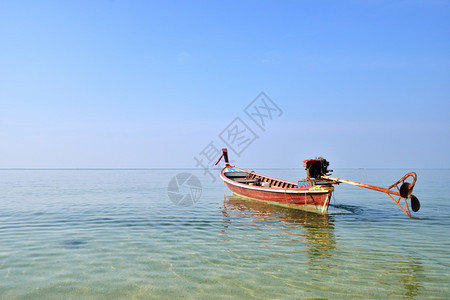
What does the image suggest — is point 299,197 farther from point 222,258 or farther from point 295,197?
point 222,258

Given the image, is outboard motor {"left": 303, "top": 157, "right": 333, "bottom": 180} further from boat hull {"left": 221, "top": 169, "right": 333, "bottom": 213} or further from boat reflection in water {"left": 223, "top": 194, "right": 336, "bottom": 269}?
boat reflection in water {"left": 223, "top": 194, "right": 336, "bottom": 269}

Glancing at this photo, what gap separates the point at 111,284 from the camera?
7699 millimetres

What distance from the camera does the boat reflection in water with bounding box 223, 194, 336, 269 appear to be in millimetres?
11019

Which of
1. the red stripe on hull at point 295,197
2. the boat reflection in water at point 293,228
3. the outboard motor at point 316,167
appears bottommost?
the boat reflection in water at point 293,228

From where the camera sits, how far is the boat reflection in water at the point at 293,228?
1102 centimetres

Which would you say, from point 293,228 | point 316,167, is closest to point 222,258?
point 293,228

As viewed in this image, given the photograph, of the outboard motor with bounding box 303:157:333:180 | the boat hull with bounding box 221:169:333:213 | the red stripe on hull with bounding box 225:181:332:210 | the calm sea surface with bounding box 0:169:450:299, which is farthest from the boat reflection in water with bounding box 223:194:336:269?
the outboard motor with bounding box 303:157:333:180

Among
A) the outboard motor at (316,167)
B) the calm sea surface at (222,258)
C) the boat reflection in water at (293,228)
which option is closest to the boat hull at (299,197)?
the boat reflection in water at (293,228)

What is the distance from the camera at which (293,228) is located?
15312 millimetres

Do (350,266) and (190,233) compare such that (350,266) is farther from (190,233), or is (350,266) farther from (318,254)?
(190,233)

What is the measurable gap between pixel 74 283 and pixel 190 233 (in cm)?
666

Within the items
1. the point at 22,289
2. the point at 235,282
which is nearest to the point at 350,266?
the point at 235,282

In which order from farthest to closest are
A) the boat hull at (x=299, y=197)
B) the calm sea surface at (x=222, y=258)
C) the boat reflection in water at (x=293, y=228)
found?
the boat hull at (x=299, y=197) → the boat reflection in water at (x=293, y=228) → the calm sea surface at (x=222, y=258)

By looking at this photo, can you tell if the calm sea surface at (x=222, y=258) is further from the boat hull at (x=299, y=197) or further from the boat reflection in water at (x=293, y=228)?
the boat hull at (x=299, y=197)
